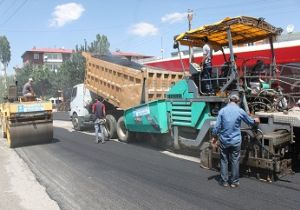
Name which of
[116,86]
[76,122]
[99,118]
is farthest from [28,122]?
[76,122]

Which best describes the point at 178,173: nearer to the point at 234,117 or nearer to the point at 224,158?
the point at 224,158

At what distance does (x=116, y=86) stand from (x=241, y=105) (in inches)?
232

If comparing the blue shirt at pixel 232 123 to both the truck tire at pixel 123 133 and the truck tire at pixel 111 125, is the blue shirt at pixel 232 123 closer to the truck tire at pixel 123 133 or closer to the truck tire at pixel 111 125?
the truck tire at pixel 123 133

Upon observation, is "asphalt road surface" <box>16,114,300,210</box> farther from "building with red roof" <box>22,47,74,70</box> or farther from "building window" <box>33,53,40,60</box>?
"building window" <box>33,53,40,60</box>

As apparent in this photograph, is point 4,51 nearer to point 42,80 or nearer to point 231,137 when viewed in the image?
point 42,80

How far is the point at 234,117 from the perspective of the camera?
679 centimetres

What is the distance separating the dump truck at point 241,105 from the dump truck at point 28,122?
11.9 ft

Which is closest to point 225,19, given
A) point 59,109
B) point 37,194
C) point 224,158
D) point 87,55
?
point 224,158

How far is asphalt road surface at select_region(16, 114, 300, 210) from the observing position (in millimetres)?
5992

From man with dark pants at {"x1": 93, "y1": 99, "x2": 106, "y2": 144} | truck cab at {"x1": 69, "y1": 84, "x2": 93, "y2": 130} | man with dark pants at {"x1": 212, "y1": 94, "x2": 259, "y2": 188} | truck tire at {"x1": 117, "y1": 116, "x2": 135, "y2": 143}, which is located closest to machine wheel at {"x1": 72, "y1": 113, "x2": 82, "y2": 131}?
truck cab at {"x1": 69, "y1": 84, "x2": 93, "y2": 130}

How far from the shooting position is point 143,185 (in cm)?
712

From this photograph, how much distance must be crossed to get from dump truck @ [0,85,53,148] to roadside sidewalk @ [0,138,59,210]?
7.11 feet

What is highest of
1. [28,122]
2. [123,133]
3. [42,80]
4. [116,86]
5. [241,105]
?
[42,80]

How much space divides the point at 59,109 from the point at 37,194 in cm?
3723
